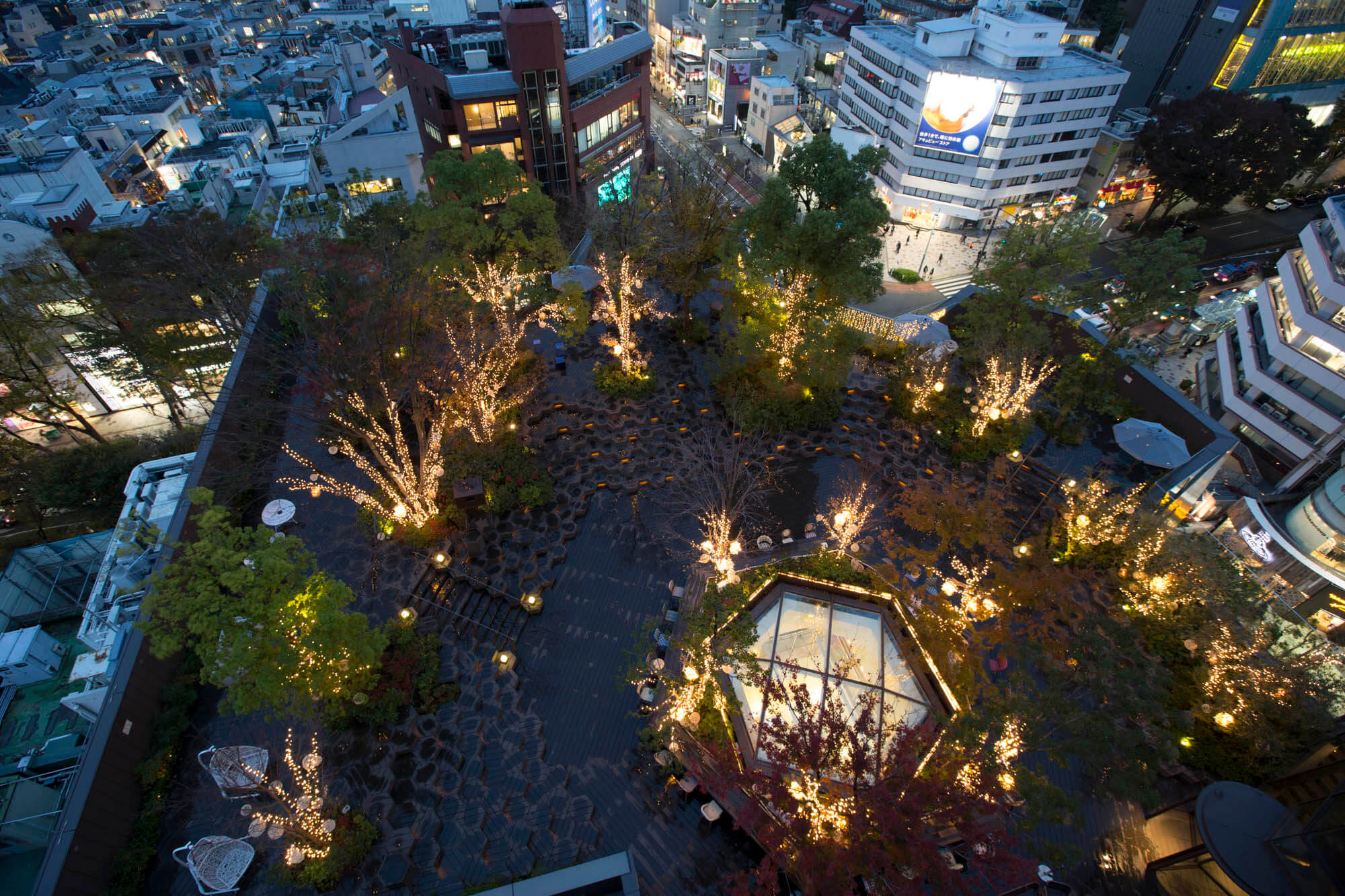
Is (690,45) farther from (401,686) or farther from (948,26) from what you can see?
(401,686)

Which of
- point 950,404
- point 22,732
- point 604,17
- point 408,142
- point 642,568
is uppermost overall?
point 604,17

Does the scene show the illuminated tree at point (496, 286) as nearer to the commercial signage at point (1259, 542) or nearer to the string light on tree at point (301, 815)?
the string light on tree at point (301, 815)

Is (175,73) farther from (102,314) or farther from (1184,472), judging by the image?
(1184,472)

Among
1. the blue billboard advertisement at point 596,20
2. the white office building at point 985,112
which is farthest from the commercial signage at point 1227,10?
the blue billboard advertisement at point 596,20

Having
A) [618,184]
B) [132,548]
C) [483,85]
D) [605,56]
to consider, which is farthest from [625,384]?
[605,56]

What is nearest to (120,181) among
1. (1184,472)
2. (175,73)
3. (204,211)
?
(204,211)

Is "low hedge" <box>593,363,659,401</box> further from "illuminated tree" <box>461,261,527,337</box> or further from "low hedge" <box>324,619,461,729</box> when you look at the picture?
"low hedge" <box>324,619,461,729</box>
